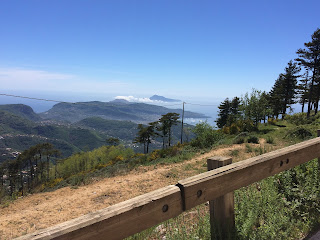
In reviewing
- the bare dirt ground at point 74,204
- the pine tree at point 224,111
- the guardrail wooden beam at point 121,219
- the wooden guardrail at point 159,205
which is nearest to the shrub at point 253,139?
the bare dirt ground at point 74,204

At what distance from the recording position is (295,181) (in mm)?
3445

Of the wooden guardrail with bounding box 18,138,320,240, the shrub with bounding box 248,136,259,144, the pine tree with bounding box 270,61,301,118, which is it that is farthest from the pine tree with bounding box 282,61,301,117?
the wooden guardrail with bounding box 18,138,320,240

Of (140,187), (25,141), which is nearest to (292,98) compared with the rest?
(140,187)

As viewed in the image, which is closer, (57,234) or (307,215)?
(57,234)

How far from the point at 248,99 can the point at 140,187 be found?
70.4 feet

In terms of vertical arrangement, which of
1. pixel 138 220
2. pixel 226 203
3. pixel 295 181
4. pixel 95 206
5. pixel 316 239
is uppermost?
pixel 138 220

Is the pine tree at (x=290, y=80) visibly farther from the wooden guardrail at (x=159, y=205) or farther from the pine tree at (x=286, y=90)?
the wooden guardrail at (x=159, y=205)

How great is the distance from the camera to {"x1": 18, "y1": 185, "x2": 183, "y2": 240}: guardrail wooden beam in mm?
1100

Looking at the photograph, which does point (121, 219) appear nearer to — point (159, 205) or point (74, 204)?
point (159, 205)

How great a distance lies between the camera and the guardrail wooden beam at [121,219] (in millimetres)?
1100

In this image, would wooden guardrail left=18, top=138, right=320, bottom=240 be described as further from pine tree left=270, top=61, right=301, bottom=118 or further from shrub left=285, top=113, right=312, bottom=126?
pine tree left=270, top=61, right=301, bottom=118

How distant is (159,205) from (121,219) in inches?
10.7

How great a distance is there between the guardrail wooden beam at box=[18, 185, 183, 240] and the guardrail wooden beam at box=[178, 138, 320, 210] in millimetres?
123

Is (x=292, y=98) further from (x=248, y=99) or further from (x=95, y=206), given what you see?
(x=95, y=206)
